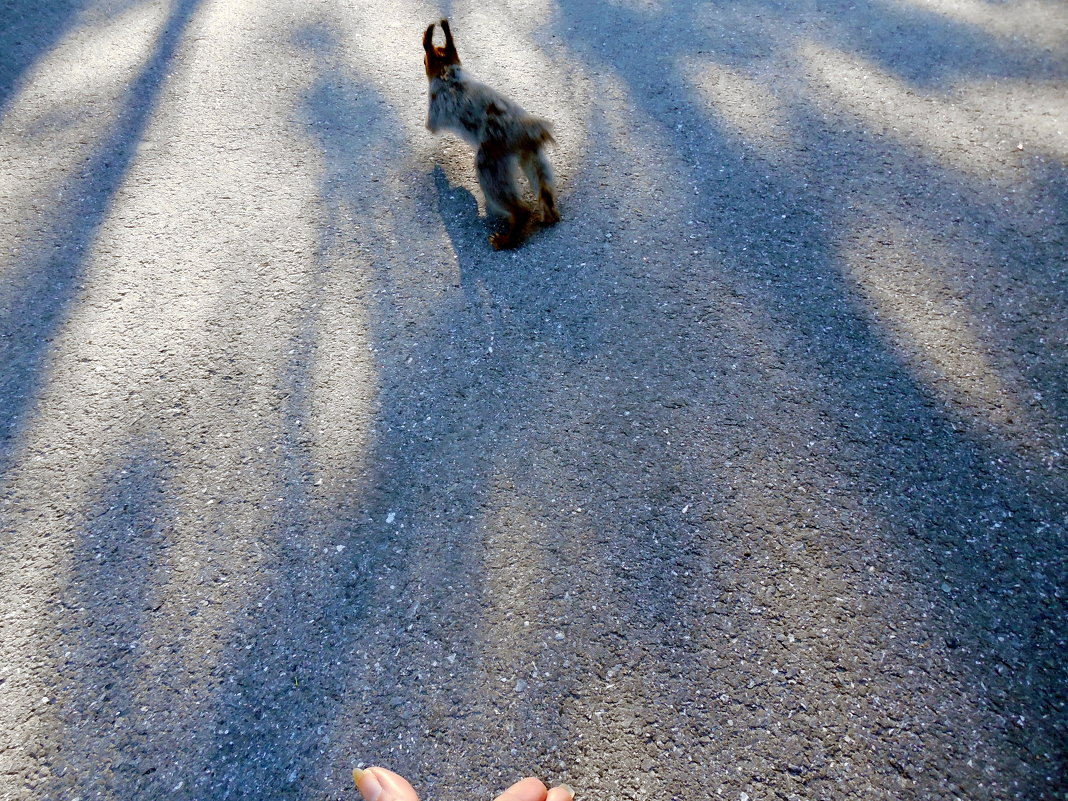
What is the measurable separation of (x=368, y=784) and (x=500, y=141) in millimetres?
2498

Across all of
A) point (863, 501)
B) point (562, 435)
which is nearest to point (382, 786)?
point (562, 435)

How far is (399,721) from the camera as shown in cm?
189

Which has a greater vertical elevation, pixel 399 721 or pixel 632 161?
pixel 632 161

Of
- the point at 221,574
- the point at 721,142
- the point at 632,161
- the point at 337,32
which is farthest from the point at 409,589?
the point at 337,32

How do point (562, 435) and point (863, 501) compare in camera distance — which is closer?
point (863, 501)

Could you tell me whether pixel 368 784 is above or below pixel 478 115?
below

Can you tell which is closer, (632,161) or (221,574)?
(221,574)

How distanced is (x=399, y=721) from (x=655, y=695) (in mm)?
721

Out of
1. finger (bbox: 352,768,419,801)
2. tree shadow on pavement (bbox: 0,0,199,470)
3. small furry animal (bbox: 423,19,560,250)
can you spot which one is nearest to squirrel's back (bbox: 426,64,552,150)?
small furry animal (bbox: 423,19,560,250)

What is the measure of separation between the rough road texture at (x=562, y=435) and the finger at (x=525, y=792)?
0.08 metres

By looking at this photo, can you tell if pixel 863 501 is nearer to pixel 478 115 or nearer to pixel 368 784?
pixel 368 784

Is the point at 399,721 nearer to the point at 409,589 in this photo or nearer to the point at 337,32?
the point at 409,589

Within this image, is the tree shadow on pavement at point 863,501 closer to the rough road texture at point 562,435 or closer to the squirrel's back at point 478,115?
the rough road texture at point 562,435

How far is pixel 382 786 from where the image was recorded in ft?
5.59
